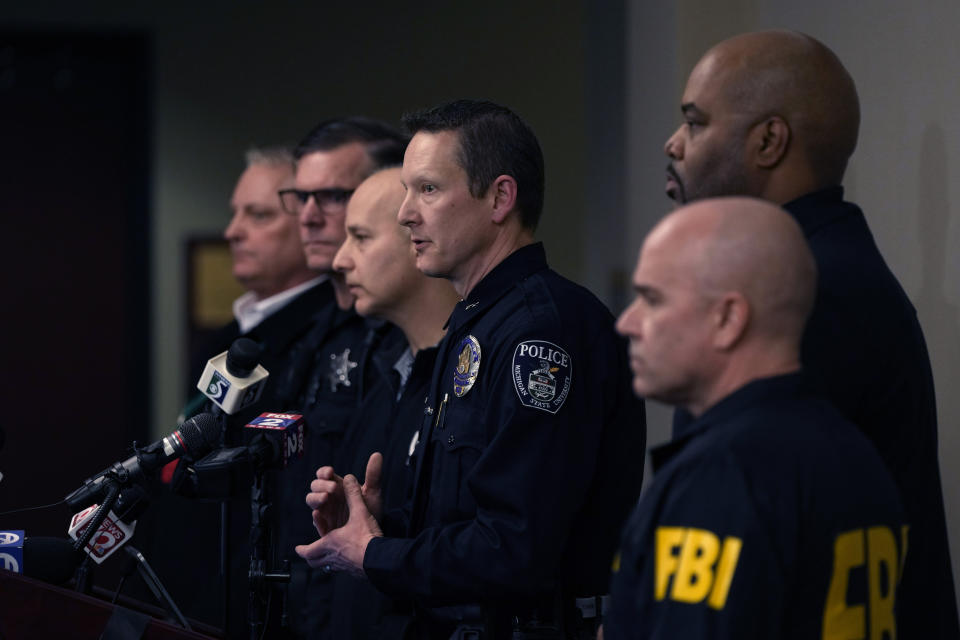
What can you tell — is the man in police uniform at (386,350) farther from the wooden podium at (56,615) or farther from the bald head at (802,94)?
the bald head at (802,94)

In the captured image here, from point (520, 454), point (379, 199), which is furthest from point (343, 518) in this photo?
point (379, 199)

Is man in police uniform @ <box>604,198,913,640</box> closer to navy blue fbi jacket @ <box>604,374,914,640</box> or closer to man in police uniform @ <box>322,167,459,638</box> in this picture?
navy blue fbi jacket @ <box>604,374,914,640</box>

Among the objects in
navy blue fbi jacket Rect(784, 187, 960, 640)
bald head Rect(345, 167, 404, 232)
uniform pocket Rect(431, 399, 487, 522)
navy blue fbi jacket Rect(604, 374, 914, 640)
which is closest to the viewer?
navy blue fbi jacket Rect(604, 374, 914, 640)

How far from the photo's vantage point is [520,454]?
5.84 feet

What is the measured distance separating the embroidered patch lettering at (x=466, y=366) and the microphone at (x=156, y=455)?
1.18 feet

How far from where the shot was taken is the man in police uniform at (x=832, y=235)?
5.36 ft

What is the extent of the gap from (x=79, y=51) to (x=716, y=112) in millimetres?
4210

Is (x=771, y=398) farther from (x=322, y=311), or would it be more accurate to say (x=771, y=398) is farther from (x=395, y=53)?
(x=395, y=53)

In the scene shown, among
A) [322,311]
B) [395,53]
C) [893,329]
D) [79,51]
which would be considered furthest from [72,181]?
[893,329]

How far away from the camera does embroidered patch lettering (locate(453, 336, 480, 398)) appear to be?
191 centimetres

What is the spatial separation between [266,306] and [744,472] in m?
2.32

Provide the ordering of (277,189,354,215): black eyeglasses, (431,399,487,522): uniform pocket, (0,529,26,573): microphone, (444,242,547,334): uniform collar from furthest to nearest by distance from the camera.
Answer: (277,189,354,215): black eyeglasses, (444,242,547,334): uniform collar, (431,399,487,522): uniform pocket, (0,529,26,573): microphone

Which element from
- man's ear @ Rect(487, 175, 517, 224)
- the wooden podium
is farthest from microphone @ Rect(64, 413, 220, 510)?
man's ear @ Rect(487, 175, 517, 224)

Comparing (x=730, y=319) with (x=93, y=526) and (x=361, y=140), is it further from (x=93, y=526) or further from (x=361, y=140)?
(x=361, y=140)
